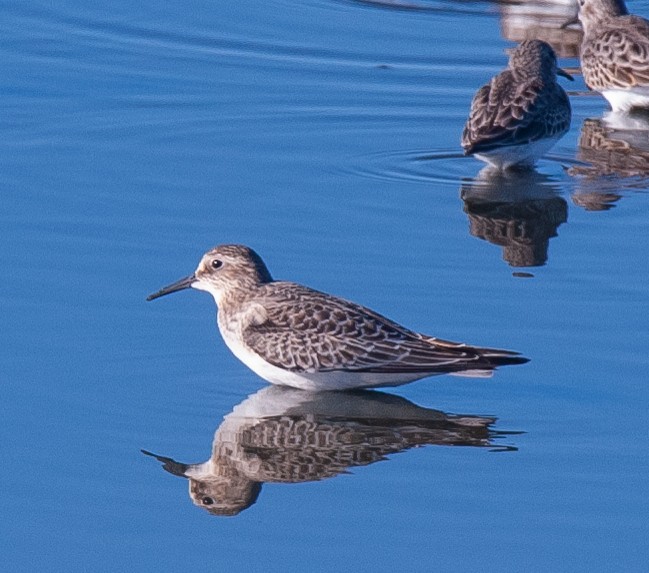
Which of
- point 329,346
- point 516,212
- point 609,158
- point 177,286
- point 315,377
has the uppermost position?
point 609,158

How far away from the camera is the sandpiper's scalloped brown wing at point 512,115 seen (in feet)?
42.4

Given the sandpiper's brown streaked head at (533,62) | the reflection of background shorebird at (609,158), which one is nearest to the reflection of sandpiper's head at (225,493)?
the reflection of background shorebird at (609,158)

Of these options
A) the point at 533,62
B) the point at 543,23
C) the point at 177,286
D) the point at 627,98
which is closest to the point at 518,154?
the point at 533,62

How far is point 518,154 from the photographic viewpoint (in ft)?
43.0

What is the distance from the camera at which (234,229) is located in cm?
1138

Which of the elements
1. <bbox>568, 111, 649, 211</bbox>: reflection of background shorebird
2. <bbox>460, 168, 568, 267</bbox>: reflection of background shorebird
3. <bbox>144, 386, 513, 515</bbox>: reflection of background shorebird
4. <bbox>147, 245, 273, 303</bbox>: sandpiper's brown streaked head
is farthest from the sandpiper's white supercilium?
<bbox>144, 386, 513, 515</bbox>: reflection of background shorebird

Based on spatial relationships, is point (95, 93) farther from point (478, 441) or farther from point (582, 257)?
point (478, 441)

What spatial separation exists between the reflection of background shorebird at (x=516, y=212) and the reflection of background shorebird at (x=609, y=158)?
0.81 feet

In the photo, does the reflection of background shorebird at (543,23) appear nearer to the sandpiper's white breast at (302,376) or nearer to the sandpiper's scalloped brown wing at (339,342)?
the sandpiper's scalloped brown wing at (339,342)

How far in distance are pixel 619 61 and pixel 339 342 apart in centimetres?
720

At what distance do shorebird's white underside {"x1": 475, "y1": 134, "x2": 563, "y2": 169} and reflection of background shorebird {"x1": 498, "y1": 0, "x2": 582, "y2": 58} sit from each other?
12.7 feet

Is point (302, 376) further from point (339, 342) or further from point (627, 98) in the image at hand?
point (627, 98)

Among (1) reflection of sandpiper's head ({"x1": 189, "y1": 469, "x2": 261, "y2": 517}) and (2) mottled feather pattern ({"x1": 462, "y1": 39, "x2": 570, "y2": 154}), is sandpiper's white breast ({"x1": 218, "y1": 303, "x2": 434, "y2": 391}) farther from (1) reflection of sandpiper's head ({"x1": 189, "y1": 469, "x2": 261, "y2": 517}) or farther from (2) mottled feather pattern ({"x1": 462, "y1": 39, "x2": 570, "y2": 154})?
(2) mottled feather pattern ({"x1": 462, "y1": 39, "x2": 570, "y2": 154})

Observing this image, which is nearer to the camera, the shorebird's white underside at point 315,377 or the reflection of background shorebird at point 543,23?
the shorebird's white underside at point 315,377
